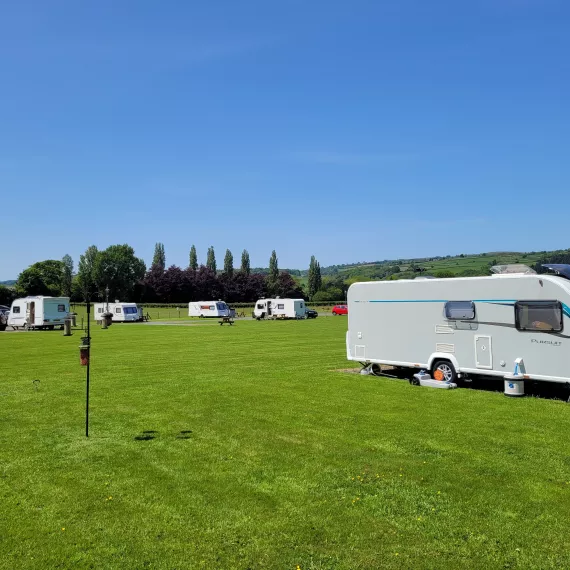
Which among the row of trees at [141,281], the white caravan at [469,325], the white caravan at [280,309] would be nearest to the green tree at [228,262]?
the row of trees at [141,281]

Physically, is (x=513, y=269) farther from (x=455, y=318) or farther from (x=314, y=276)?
(x=314, y=276)

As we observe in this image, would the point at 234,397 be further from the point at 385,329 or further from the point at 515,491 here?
the point at 515,491

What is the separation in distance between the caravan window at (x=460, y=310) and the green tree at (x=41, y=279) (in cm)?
10136

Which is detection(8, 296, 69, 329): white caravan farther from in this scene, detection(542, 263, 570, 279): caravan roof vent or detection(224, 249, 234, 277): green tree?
detection(224, 249, 234, 277): green tree

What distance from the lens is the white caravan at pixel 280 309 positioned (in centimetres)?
5578

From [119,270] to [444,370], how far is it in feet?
338

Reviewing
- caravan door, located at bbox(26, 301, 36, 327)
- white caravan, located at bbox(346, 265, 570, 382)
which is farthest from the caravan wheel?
caravan door, located at bbox(26, 301, 36, 327)

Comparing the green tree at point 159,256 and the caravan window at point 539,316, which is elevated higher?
the green tree at point 159,256

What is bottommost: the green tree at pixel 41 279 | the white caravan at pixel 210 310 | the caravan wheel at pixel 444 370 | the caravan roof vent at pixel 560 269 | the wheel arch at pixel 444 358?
the caravan wheel at pixel 444 370

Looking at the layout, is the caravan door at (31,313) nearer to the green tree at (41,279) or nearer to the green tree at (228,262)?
the green tree at (41,279)

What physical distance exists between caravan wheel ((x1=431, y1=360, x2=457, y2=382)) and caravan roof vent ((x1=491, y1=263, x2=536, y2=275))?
110 inches

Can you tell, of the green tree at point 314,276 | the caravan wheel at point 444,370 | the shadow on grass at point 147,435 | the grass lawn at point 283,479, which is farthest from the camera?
the green tree at point 314,276

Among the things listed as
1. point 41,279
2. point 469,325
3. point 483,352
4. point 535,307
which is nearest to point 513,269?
point 535,307

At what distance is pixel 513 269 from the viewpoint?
547 inches
